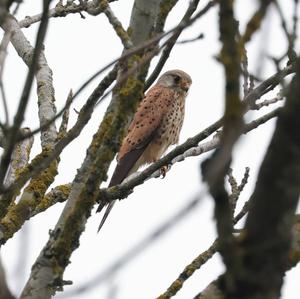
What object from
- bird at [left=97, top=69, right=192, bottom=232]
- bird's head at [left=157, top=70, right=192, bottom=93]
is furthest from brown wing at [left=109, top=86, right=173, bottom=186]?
bird's head at [left=157, top=70, right=192, bottom=93]

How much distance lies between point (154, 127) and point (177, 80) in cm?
99

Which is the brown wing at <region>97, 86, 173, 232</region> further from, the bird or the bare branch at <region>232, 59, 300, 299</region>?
the bare branch at <region>232, 59, 300, 299</region>

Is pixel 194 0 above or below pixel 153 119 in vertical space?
below

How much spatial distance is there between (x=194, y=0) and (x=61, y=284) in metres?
1.45

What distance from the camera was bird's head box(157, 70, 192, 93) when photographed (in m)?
8.85

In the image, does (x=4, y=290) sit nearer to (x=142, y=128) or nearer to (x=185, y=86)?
(x=142, y=128)

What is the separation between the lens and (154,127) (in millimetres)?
8148

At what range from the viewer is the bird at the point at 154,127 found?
7797 millimetres

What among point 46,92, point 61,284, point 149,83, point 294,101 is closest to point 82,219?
point 61,284

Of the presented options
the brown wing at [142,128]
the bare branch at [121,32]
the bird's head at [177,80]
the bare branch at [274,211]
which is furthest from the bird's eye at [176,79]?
the bare branch at [274,211]

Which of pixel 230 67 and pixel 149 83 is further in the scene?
pixel 149 83

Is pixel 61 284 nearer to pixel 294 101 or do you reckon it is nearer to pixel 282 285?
pixel 282 285

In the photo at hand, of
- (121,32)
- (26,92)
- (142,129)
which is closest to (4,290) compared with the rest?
(26,92)

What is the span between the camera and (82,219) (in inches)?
110
